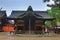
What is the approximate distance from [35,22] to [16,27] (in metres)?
3.12

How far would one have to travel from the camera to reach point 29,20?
27.0 metres

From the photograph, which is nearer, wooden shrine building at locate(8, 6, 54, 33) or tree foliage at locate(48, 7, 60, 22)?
tree foliage at locate(48, 7, 60, 22)

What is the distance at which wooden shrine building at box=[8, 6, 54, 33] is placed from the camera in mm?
26547

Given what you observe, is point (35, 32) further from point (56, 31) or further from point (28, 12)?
point (56, 31)

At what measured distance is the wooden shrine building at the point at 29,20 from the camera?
1045 inches

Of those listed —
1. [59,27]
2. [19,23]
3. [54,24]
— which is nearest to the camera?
[19,23]

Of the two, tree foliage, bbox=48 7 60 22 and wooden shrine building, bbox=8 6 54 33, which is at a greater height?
tree foliage, bbox=48 7 60 22

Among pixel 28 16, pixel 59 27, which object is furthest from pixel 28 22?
pixel 59 27

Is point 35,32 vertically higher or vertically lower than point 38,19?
lower

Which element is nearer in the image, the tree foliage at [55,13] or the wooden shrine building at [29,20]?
the tree foliage at [55,13]

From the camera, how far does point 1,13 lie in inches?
1537

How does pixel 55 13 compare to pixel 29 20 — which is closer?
pixel 55 13

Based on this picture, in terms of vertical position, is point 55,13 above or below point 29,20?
above

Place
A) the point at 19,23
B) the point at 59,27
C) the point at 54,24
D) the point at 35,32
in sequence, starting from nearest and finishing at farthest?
the point at 35,32 < the point at 19,23 < the point at 54,24 < the point at 59,27
